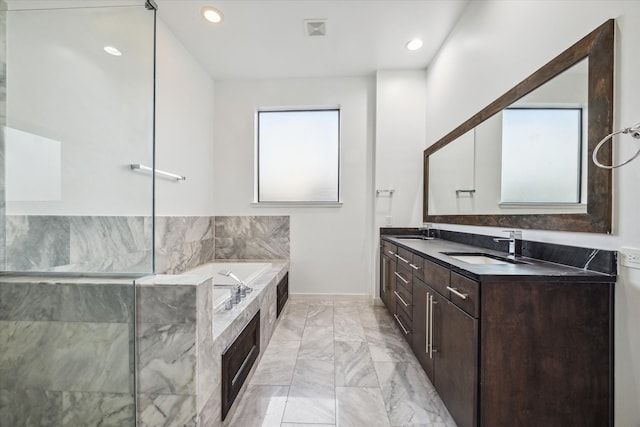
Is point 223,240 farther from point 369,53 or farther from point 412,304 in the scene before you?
point 369,53

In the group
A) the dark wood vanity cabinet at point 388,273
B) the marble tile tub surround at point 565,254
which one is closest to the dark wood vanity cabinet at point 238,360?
the dark wood vanity cabinet at point 388,273

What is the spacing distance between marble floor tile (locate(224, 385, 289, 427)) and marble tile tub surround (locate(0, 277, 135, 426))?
0.55 metres

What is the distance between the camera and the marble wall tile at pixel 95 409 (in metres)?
1.14

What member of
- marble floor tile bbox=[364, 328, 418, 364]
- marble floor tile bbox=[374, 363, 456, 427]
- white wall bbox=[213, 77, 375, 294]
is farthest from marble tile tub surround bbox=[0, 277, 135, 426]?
white wall bbox=[213, 77, 375, 294]

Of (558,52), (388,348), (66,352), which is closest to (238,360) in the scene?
(66,352)

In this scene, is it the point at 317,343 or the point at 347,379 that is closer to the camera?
the point at 347,379

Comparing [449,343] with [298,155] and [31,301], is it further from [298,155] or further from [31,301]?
[298,155]

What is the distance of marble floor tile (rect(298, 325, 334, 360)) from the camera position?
6.70 ft

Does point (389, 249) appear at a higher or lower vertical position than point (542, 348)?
higher

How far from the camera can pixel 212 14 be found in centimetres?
227

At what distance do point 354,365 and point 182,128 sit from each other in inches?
109

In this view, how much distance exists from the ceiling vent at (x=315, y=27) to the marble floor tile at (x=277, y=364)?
115 inches

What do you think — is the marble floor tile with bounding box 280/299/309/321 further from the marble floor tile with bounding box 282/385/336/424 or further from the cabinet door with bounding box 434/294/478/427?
the cabinet door with bounding box 434/294/478/427

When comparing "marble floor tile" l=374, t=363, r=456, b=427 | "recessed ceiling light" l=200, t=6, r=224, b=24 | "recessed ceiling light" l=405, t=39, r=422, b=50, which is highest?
"recessed ceiling light" l=405, t=39, r=422, b=50
